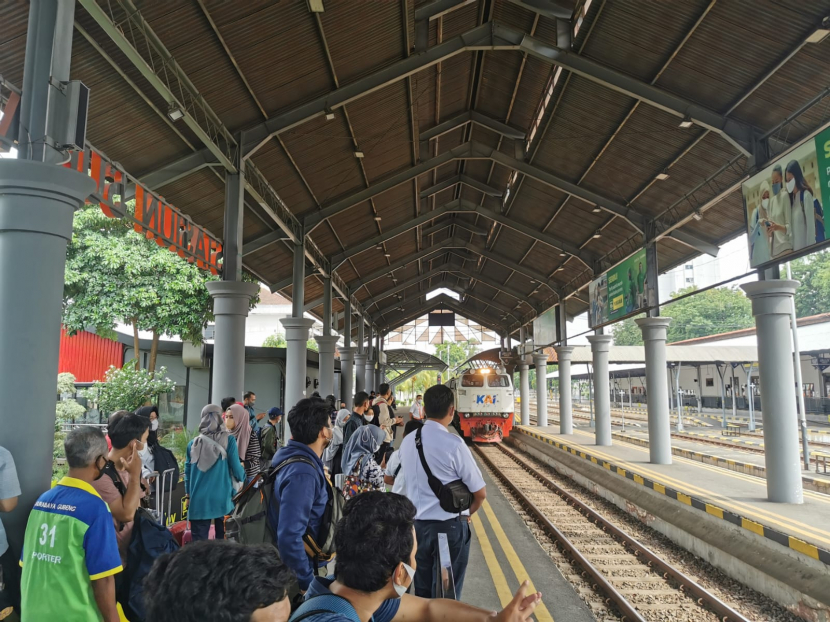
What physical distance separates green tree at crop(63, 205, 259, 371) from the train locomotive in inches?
388

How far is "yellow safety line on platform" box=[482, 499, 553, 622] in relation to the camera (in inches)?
204

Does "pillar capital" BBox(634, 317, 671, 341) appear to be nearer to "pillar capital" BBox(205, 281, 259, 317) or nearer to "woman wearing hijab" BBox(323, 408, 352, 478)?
"pillar capital" BBox(205, 281, 259, 317)

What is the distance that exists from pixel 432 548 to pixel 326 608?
2.09 metres

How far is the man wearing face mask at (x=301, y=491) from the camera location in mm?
2525

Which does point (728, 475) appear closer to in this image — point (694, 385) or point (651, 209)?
point (651, 209)

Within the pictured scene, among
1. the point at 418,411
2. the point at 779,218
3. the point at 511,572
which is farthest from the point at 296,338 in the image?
the point at 779,218

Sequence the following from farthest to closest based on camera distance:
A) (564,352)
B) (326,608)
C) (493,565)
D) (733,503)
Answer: (564,352), (733,503), (493,565), (326,608)

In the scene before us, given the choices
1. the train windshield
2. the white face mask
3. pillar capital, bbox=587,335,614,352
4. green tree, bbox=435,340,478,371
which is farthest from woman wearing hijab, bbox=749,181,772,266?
Answer: green tree, bbox=435,340,478,371

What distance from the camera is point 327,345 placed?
17938 millimetres

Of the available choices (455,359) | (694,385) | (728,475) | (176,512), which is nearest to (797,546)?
(728,475)

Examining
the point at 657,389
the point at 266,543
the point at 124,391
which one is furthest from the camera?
the point at 124,391

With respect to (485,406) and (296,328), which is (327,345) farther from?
(485,406)

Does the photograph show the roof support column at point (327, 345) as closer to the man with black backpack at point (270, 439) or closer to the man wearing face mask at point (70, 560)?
the man with black backpack at point (270, 439)

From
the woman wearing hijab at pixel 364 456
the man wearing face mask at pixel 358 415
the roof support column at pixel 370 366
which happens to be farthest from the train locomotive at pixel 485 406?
the woman wearing hijab at pixel 364 456
